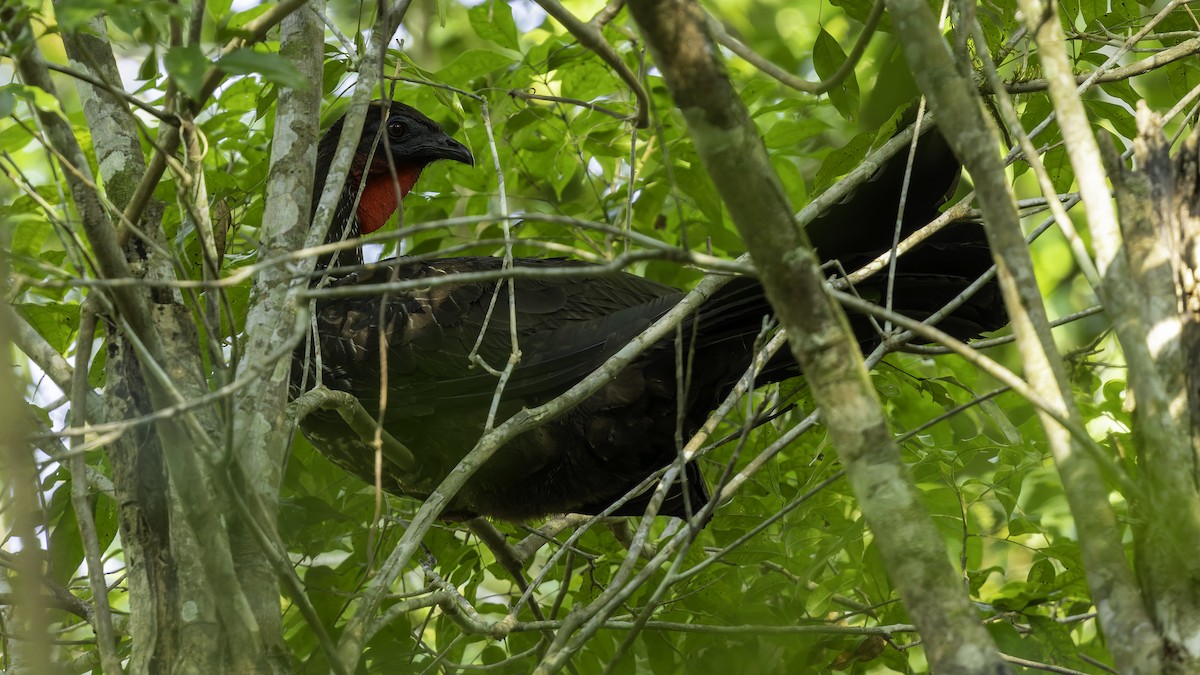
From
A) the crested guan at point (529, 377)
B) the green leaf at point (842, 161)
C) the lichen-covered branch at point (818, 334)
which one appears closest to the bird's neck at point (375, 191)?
the crested guan at point (529, 377)

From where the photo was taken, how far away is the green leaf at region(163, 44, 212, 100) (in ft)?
5.53

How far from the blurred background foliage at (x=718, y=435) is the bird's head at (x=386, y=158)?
122mm

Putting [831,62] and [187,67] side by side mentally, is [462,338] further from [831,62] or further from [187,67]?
[187,67]

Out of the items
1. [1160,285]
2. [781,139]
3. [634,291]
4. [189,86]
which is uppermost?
[189,86]

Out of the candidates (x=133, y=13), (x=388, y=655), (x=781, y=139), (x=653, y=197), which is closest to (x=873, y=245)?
(x=781, y=139)

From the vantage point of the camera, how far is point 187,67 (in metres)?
1.71

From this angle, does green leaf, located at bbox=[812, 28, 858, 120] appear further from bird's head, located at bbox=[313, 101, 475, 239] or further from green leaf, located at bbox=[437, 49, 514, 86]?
bird's head, located at bbox=[313, 101, 475, 239]

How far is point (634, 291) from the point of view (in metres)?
4.29

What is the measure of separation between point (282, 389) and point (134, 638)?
23.1 inches

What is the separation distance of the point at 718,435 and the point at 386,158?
1754 millimetres

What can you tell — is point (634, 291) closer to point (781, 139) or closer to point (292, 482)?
point (781, 139)

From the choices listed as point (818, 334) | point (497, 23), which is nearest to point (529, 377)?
point (497, 23)

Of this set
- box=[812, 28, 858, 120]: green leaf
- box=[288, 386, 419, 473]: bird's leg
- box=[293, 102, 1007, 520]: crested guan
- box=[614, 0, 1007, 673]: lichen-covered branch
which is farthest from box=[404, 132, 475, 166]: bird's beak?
box=[614, 0, 1007, 673]: lichen-covered branch

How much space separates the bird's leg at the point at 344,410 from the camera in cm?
255
